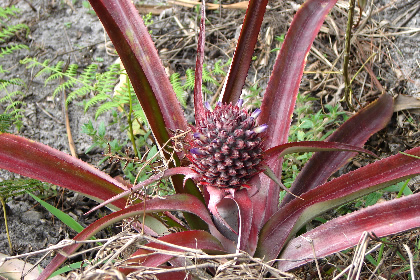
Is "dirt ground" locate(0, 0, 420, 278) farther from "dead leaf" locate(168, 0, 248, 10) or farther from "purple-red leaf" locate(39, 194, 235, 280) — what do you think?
"purple-red leaf" locate(39, 194, 235, 280)

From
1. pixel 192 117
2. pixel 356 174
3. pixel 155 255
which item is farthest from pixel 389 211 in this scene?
pixel 192 117

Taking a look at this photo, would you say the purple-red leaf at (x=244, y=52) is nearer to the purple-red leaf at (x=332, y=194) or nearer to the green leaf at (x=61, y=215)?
the purple-red leaf at (x=332, y=194)

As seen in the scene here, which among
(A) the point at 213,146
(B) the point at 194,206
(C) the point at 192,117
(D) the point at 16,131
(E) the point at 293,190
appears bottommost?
(B) the point at 194,206

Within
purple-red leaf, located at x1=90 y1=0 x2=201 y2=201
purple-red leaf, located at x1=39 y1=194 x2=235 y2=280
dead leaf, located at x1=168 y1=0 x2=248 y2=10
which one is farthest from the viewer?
dead leaf, located at x1=168 y1=0 x2=248 y2=10

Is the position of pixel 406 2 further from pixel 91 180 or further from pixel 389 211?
pixel 91 180

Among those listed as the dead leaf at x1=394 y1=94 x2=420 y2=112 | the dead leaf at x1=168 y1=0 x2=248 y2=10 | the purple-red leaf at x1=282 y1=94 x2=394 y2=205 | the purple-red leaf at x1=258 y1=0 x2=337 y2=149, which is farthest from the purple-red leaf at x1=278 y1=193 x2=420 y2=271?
the dead leaf at x1=168 y1=0 x2=248 y2=10

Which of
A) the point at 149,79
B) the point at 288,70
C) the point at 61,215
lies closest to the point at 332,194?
the point at 288,70

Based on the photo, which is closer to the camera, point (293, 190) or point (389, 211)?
point (389, 211)
